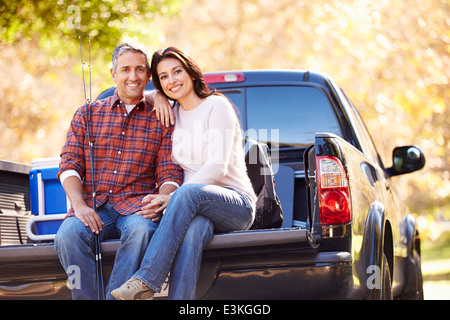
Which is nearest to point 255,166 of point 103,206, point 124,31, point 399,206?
point 103,206

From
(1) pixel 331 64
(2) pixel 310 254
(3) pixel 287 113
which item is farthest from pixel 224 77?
(1) pixel 331 64

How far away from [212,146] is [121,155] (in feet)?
1.95

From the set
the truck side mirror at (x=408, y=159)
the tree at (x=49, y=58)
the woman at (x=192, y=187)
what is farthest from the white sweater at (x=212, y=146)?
the tree at (x=49, y=58)

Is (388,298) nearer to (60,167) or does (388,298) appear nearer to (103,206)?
(103,206)

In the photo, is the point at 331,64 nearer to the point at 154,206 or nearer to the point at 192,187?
the point at 154,206

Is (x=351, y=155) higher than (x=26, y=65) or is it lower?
lower

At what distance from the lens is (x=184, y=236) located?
12.0ft

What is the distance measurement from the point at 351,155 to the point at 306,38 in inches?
526

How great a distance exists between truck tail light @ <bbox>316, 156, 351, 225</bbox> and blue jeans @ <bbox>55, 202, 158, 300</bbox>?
0.94 meters

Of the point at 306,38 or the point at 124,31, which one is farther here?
the point at 306,38

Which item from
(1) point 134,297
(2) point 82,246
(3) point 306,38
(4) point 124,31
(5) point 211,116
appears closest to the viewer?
(1) point 134,297

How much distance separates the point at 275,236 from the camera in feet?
11.6

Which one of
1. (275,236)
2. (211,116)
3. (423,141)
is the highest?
(423,141)

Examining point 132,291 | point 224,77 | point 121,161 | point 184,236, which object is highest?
point 224,77
